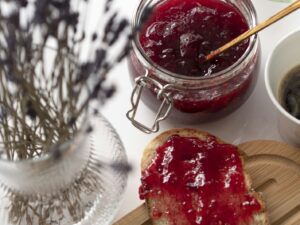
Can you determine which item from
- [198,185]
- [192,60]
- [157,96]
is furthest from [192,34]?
[198,185]

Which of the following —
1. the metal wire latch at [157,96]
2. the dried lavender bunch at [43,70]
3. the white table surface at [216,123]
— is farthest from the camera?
the white table surface at [216,123]

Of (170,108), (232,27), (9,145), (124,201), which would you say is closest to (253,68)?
(232,27)

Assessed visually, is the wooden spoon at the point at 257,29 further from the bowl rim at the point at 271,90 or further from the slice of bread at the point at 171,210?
the slice of bread at the point at 171,210

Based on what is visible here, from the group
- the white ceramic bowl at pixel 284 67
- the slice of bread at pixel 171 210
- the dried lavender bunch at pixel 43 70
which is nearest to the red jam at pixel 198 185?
the slice of bread at pixel 171 210

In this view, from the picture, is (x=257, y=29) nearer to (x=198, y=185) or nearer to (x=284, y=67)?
(x=284, y=67)

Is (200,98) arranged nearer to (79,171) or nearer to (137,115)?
(137,115)

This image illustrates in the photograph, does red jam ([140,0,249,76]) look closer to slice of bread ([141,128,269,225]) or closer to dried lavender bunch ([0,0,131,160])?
slice of bread ([141,128,269,225])

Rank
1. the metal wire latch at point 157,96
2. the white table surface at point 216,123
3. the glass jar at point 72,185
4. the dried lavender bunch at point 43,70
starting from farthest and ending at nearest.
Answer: the white table surface at point 216,123 < the metal wire latch at point 157,96 < the glass jar at point 72,185 < the dried lavender bunch at point 43,70
